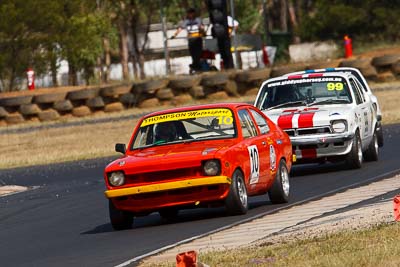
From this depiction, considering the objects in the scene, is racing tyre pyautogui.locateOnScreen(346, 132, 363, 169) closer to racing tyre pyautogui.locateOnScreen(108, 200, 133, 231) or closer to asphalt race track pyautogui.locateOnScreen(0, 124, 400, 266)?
asphalt race track pyautogui.locateOnScreen(0, 124, 400, 266)

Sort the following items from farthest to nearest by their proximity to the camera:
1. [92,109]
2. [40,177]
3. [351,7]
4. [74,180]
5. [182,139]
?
[351,7], [92,109], [40,177], [74,180], [182,139]

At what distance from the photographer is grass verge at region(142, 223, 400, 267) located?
28.3 ft

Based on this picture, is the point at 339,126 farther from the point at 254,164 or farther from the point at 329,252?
the point at 329,252

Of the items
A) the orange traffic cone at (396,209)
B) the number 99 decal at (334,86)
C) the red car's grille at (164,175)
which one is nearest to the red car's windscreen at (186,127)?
the red car's grille at (164,175)

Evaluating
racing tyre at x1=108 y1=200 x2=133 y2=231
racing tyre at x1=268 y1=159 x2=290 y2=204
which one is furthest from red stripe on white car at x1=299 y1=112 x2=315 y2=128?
racing tyre at x1=108 y1=200 x2=133 y2=231

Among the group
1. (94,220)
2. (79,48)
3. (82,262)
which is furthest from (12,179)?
(79,48)

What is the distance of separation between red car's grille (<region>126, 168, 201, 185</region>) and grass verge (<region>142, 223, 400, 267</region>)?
279 centimetres

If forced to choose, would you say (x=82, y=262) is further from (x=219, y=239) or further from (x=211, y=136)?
(x=211, y=136)

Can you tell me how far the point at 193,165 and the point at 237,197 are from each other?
1.91 feet

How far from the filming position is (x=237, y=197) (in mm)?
13008

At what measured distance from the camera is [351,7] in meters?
58.9

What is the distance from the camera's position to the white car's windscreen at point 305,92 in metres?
18.8

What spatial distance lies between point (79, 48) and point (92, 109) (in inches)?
453

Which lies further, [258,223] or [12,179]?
[12,179]
